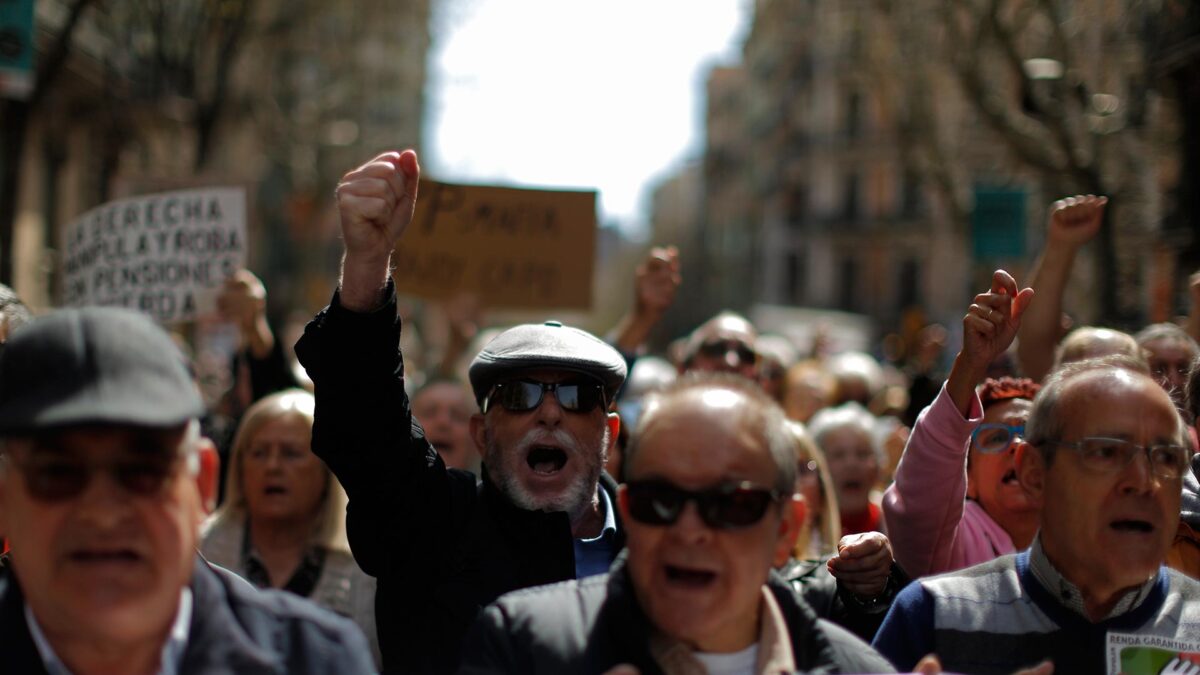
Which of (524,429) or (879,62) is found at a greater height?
(879,62)

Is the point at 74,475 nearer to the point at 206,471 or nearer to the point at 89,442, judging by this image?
the point at 89,442

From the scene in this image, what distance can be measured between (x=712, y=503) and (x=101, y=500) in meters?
0.98

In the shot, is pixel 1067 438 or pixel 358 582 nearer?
pixel 1067 438

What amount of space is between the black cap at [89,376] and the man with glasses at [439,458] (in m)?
0.96

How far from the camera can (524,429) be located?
3.75 metres

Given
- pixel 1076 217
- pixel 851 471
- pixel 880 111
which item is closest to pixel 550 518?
pixel 1076 217

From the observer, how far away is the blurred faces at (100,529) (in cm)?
224

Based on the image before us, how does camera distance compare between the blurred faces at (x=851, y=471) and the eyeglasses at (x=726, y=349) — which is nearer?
the eyeglasses at (x=726, y=349)

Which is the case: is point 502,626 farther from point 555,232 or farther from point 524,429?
point 555,232

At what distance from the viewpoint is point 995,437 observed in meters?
4.34

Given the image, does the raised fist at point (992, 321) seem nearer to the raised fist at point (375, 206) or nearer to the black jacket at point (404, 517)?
the black jacket at point (404, 517)

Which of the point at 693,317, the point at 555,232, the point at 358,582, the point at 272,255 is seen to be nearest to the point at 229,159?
the point at 272,255

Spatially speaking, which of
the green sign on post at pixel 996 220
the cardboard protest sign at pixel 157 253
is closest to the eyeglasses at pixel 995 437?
the cardboard protest sign at pixel 157 253

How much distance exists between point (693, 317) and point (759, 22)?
17553mm
